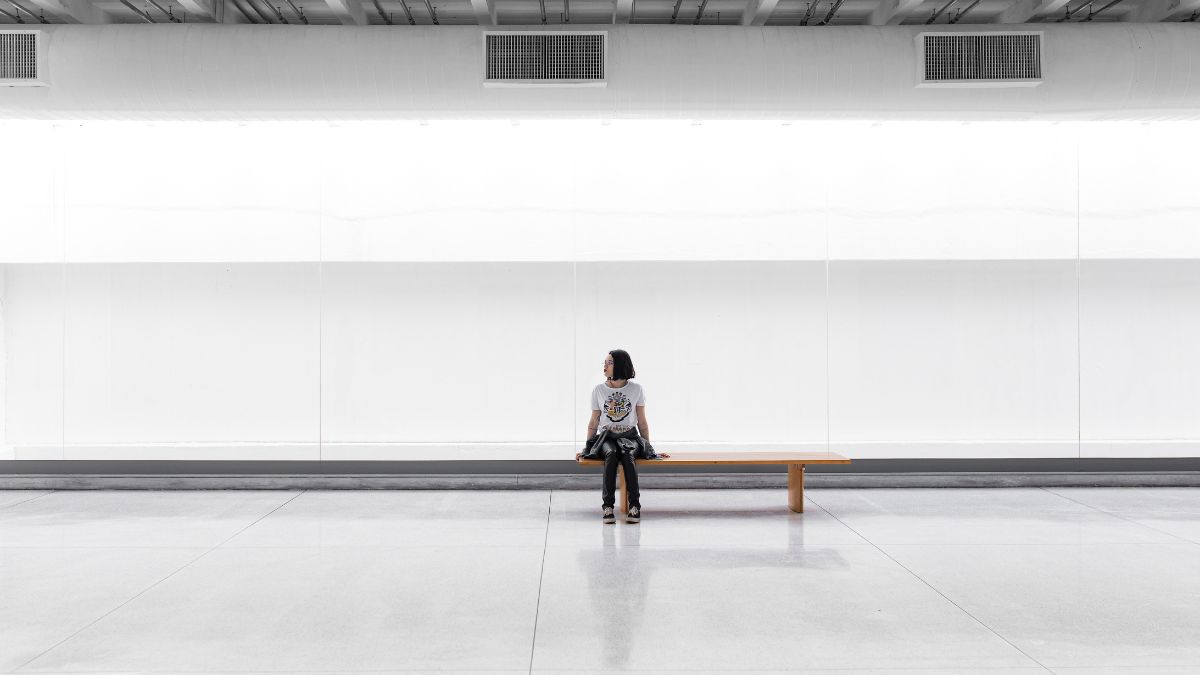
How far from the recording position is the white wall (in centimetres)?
812

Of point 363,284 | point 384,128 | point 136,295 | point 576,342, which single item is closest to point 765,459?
point 576,342

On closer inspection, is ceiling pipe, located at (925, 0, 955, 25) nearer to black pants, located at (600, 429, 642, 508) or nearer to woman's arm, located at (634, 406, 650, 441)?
woman's arm, located at (634, 406, 650, 441)

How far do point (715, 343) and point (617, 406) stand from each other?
6.00 ft

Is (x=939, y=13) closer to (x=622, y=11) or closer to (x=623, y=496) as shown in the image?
(x=622, y=11)

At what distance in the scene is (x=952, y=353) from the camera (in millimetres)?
8273

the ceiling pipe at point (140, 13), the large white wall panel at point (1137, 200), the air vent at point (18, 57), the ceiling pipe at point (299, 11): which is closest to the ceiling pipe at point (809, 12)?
the large white wall panel at point (1137, 200)

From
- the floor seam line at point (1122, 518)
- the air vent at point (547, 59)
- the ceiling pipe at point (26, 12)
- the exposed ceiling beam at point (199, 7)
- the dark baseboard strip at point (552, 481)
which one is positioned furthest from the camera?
the dark baseboard strip at point (552, 481)

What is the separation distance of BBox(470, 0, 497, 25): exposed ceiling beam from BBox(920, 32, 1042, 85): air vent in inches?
130

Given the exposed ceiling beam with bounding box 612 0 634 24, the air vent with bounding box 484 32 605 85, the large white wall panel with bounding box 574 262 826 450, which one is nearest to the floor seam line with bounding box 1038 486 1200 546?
the large white wall panel with bounding box 574 262 826 450

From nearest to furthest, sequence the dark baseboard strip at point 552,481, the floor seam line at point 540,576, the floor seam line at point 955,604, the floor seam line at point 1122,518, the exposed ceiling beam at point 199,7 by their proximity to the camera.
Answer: the floor seam line at point 955,604
the floor seam line at point 540,576
the floor seam line at point 1122,518
the exposed ceiling beam at point 199,7
the dark baseboard strip at point 552,481

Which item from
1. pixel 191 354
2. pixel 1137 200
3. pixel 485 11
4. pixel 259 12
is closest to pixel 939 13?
pixel 1137 200

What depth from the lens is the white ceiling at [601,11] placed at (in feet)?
21.7

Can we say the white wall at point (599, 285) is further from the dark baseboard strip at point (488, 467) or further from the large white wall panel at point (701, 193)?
the dark baseboard strip at point (488, 467)

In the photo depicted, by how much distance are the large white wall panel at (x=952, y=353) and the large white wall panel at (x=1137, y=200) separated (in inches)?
19.0
